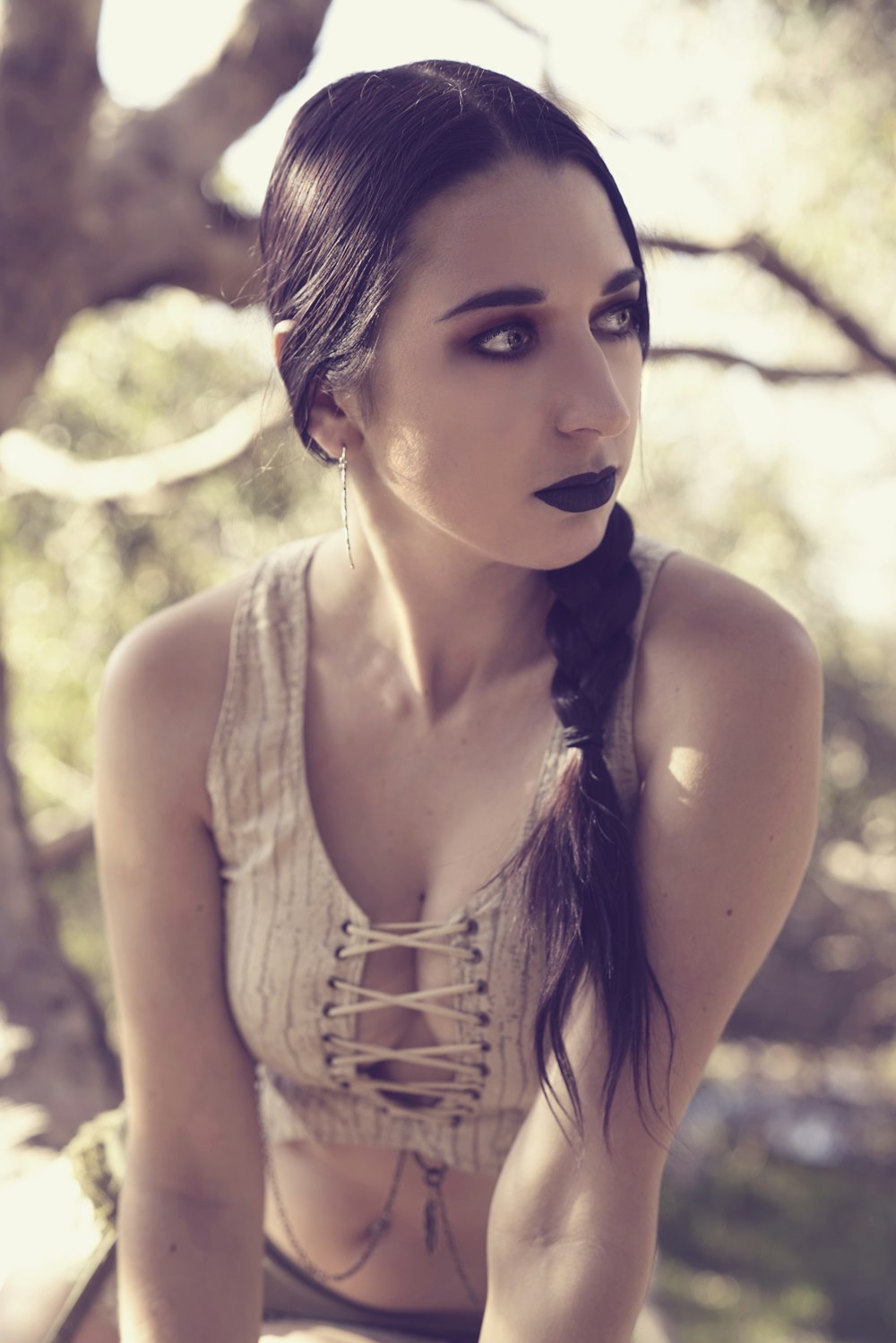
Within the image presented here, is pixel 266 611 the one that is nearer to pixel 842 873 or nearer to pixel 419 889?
pixel 419 889

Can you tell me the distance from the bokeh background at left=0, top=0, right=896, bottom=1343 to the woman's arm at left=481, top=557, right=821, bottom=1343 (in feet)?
1.63

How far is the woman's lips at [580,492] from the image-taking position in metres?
1.20

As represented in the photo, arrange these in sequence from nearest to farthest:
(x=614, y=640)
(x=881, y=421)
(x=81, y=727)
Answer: (x=614, y=640), (x=881, y=421), (x=81, y=727)

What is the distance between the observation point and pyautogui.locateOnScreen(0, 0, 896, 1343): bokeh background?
2393 millimetres

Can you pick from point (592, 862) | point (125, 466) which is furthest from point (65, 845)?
point (592, 862)

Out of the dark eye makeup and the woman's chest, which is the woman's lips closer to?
the dark eye makeup

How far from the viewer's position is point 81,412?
414cm

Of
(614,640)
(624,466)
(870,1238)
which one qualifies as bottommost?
(870,1238)

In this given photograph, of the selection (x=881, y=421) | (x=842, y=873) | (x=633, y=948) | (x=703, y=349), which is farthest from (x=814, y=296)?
(x=633, y=948)

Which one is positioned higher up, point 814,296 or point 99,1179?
point 814,296

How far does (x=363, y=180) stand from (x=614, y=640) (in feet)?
1.59

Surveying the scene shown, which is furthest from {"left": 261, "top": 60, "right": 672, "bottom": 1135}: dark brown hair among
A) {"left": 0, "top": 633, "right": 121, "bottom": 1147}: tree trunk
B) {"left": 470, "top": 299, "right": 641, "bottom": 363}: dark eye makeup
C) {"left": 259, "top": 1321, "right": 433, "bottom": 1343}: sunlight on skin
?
{"left": 0, "top": 633, "right": 121, "bottom": 1147}: tree trunk

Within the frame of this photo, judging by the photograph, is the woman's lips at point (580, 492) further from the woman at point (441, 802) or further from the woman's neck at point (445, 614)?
the woman's neck at point (445, 614)

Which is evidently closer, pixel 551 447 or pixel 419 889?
pixel 551 447
